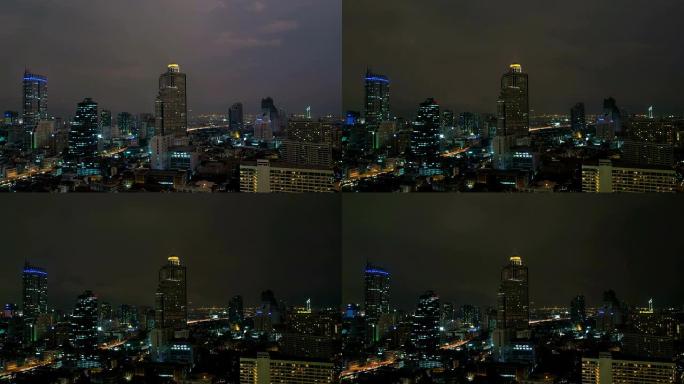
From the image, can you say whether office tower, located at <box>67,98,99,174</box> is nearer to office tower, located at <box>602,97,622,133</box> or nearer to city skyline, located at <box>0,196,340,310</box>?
city skyline, located at <box>0,196,340,310</box>

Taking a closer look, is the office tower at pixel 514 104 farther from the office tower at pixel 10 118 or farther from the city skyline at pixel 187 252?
the office tower at pixel 10 118

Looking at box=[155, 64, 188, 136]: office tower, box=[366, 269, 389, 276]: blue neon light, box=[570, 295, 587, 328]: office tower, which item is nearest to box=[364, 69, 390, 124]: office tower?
box=[366, 269, 389, 276]: blue neon light

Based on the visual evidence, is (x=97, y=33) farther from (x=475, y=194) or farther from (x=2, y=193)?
(x=475, y=194)

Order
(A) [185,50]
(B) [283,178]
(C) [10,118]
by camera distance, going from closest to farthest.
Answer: (C) [10,118] < (B) [283,178] < (A) [185,50]

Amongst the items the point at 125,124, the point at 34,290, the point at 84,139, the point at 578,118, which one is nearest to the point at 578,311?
the point at 578,118

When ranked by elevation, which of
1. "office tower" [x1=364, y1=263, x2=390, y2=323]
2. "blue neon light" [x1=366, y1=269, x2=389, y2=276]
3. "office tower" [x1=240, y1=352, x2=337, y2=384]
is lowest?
"office tower" [x1=240, y1=352, x2=337, y2=384]

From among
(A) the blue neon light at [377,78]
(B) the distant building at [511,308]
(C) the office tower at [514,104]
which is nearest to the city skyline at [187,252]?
(A) the blue neon light at [377,78]

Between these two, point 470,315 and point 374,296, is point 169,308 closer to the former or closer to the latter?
point 374,296
